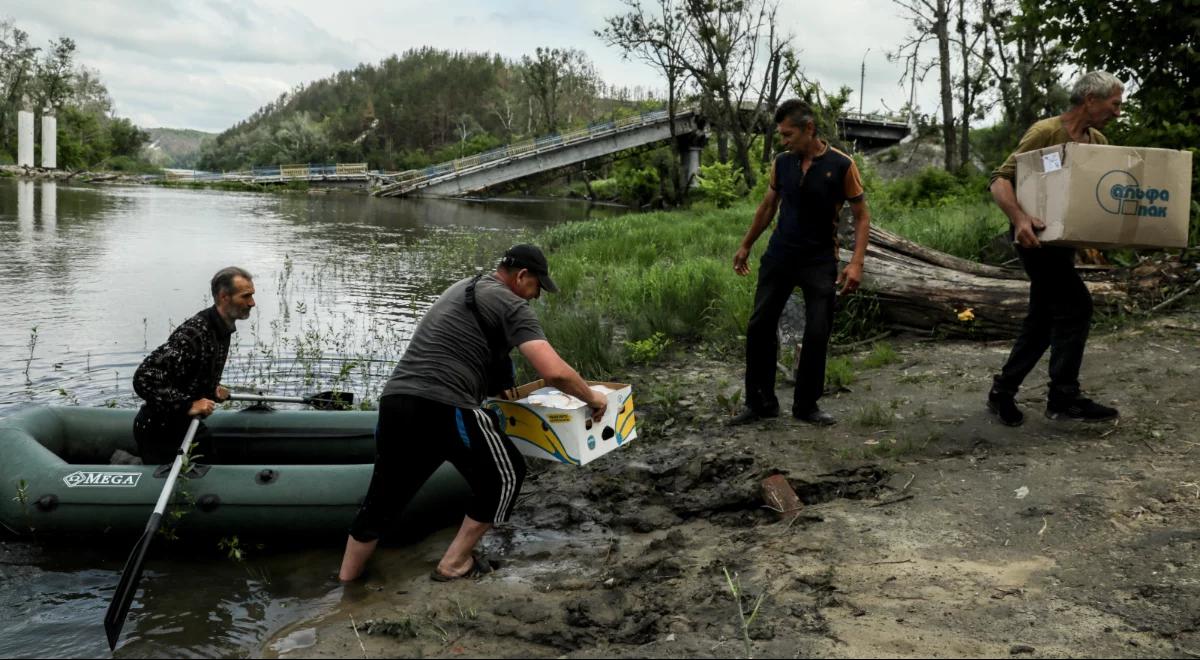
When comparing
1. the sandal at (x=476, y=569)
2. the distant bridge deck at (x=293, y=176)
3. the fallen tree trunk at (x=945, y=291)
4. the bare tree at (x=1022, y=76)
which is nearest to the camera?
the sandal at (x=476, y=569)

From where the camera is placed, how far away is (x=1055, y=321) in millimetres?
5582

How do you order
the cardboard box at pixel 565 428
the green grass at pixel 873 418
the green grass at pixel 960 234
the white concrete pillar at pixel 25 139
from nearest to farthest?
the cardboard box at pixel 565 428, the green grass at pixel 873 418, the green grass at pixel 960 234, the white concrete pillar at pixel 25 139

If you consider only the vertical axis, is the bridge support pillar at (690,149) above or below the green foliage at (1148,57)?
above

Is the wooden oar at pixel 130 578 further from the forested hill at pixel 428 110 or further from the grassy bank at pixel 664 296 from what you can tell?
the forested hill at pixel 428 110

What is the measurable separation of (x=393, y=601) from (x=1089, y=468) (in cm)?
354

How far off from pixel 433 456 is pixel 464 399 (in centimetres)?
31

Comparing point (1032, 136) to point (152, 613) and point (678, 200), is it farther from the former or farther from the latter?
point (678, 200)

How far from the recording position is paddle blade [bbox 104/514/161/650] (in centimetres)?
410

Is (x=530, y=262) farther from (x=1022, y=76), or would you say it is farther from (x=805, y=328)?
(x=1022, y=76)

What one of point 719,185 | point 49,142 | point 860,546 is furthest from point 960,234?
point 49,142

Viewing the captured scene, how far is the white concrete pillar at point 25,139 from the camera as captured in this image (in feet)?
182

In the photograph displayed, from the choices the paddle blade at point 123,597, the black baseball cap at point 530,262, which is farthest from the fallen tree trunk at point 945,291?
the paddle blade at point 123,597

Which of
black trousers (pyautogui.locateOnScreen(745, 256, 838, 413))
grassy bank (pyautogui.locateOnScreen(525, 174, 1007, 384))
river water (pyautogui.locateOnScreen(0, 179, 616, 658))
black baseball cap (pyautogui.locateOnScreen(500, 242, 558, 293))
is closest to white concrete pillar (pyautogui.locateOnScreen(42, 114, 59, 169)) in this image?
river water (pyautogui.locateOnScreen(0, 179, 616, 658))

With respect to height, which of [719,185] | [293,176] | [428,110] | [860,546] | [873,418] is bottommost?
[860,546]
